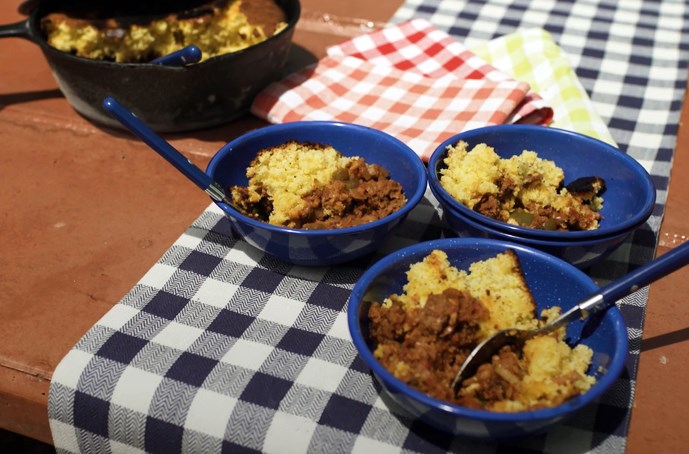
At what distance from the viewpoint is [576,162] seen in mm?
1487

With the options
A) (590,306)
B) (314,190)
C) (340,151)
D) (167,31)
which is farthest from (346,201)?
(167,31)

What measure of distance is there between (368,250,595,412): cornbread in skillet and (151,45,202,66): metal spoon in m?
0.79

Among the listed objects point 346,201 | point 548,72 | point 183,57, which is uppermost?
point 183,57

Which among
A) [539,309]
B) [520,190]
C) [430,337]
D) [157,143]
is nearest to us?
[430,337]

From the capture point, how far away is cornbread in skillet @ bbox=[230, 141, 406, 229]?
1314 millimetres

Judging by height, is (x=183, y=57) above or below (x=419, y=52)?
above

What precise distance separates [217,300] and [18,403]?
36 centimetres

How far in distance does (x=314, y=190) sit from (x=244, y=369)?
377 millimetres

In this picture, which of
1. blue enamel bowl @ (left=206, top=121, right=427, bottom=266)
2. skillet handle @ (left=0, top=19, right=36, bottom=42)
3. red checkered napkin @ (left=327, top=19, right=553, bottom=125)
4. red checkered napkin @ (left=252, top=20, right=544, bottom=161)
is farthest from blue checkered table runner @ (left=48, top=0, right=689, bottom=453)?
skillet handle @ (left=0, top=19, right=36, bottom=42)

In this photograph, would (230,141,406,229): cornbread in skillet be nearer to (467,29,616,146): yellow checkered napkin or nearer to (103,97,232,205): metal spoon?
(103,97,232,205): metal spoon

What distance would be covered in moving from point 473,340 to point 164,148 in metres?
0.63

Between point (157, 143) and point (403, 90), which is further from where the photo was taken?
point (403, 90)

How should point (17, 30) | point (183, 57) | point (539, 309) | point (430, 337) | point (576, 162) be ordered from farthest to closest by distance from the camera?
point (17, 30) → point (183, 57) → point (576, 162) → point (539, 309) → point (430, 337)

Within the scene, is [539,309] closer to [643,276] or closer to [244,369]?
[643,276]
